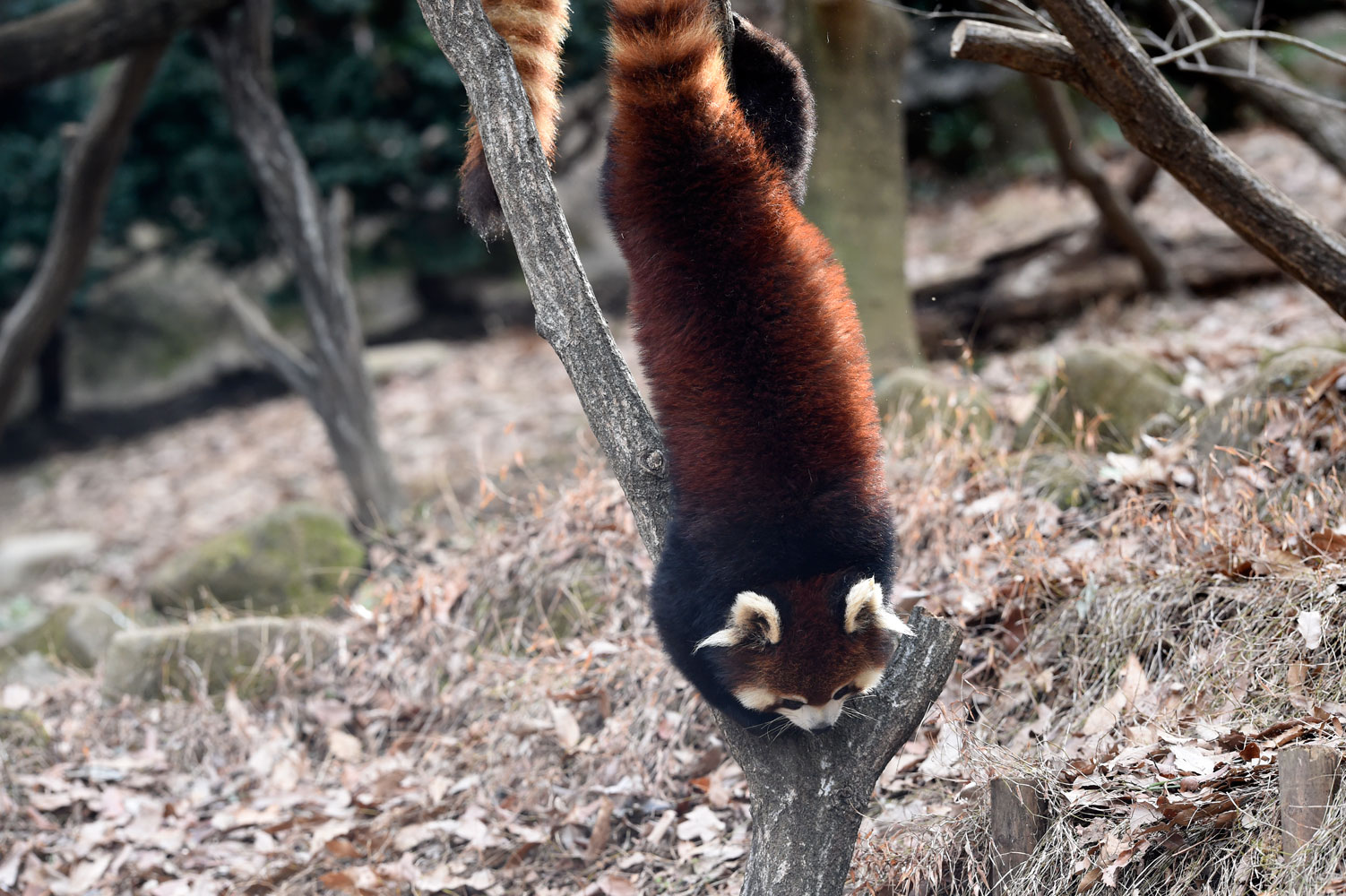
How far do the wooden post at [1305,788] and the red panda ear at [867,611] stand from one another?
0.99 meters

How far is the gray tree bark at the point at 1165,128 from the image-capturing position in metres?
3.51

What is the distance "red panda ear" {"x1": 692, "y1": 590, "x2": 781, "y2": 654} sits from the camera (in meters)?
2.77

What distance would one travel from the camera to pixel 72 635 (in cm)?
621

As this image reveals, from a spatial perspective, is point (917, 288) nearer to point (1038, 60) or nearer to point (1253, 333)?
point (1253, 333)

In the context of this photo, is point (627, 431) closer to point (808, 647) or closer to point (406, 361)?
point (808, 647)

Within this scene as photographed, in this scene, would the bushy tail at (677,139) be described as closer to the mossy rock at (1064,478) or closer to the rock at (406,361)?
the mossy rock at (1064,478)

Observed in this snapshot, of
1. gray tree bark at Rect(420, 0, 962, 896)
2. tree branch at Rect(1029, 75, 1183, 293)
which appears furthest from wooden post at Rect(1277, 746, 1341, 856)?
tree branch at Rect(1029, 75, 1183, 293)

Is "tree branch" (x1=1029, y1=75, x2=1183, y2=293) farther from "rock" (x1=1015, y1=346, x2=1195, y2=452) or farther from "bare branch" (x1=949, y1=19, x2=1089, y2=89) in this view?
"bare branch" (x1=949, y1=19, x2=1089, y2=89)

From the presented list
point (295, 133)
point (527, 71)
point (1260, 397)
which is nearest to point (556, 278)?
point (527, 71)

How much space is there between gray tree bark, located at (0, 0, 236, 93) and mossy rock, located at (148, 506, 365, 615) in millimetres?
3072

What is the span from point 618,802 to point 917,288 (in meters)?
6.18

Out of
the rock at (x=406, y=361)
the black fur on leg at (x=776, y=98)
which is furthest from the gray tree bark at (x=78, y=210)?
the black fur on leg at (x=776, y=98)

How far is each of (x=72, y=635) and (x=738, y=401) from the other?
17.2 ft

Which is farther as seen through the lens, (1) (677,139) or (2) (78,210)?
(2) (78,210)
